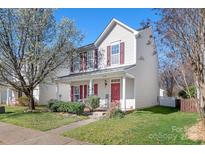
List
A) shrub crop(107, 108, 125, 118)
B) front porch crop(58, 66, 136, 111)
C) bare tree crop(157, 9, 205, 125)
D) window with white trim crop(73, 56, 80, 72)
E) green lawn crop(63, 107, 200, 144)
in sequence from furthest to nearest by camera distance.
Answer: window with white trim crop(73, 56, 80, 72) < front porch crop(58, 66, 136, 111) < shrub crop(107, 108, 125, 118) < bare tree crop(157, 9, 205, 125) < green lawn crop(63, 107, 200, 144)

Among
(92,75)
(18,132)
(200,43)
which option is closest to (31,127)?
(18,132)

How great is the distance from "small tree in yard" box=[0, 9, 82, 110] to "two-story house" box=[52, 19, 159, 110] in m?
2.46

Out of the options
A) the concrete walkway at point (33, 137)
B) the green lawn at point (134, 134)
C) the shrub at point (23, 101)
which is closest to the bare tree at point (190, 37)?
the green lawn at point (134, 134)

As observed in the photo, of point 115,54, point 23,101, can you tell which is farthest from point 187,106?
point 23,101

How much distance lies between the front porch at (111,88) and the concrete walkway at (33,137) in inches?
231

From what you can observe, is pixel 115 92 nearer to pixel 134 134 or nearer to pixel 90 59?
pixel 90 59

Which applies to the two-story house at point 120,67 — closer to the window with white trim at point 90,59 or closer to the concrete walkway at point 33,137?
the window with white trim at point 90,59

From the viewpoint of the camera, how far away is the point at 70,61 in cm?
1984

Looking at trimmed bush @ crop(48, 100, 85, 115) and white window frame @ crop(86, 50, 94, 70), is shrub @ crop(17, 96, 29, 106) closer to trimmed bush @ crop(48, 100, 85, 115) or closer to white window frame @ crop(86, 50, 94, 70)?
trimmed bush @ crop(48, 100, 85, 115)

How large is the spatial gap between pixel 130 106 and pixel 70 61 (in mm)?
6543

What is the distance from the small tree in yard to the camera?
54.8 feet

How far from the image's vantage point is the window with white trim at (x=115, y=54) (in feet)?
59.1

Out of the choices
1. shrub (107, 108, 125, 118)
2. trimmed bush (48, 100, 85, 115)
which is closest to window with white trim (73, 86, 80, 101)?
trimmed bush (48, 100, 85, 115)
